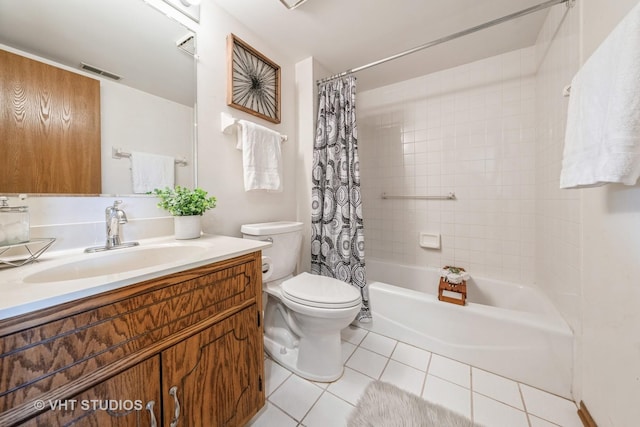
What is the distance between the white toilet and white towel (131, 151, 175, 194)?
0.48m

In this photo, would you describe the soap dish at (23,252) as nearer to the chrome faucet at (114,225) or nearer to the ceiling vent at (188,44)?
the chrome faucet at (114,225)

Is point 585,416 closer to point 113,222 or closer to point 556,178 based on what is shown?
point 556,178

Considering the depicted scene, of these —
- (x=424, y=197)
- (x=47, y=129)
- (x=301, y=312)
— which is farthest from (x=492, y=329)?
(x=47, y=129)

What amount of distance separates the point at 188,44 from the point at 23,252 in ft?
3.90

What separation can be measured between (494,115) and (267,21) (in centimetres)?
184

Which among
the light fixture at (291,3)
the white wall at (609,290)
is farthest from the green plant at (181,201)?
the white wall at (609,290)

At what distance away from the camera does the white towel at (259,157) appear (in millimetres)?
1416

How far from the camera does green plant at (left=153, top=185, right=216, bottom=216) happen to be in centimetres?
108

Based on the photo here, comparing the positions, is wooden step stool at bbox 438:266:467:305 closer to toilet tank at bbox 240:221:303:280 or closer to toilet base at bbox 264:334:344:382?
toilet base at bbox 264:334:344:382

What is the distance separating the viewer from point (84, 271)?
80 cm

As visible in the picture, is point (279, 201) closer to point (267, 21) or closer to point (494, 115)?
point (267, 21)

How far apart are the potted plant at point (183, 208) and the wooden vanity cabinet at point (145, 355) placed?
40 cm

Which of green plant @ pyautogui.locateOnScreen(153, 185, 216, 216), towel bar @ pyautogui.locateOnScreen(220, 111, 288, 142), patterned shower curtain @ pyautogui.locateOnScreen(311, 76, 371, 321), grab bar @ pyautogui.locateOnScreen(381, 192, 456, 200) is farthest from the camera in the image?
grab bar @ pyautogui.locateOnScreen(381, 192, 456, 200)

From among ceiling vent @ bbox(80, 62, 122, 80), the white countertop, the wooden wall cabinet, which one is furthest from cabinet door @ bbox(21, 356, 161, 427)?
ceiling vent @ bbox(80, 62, 122, 80)
